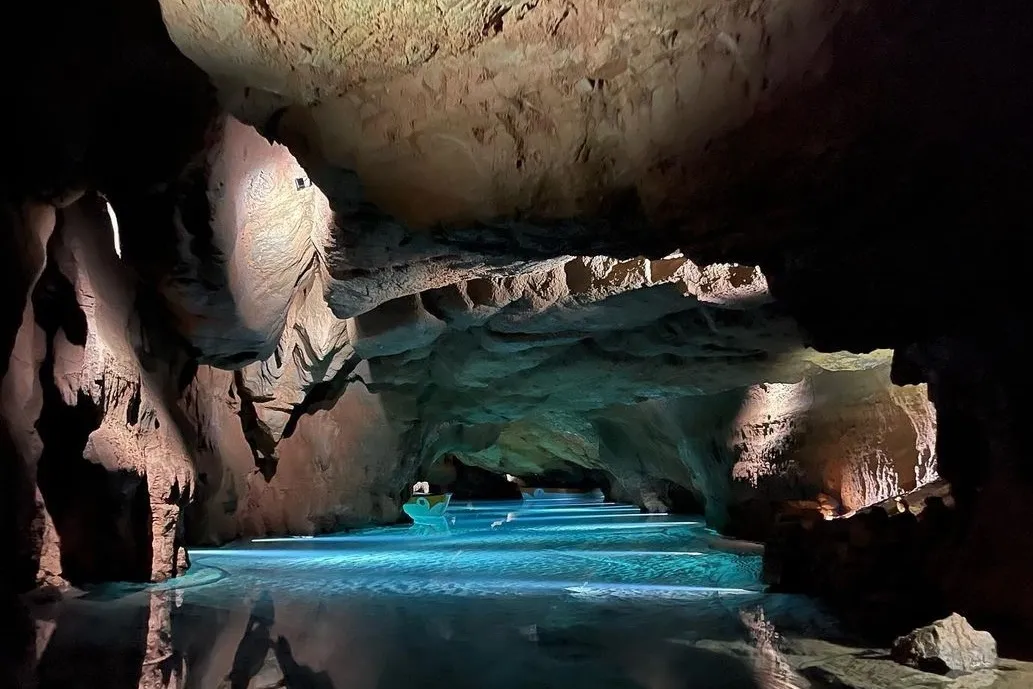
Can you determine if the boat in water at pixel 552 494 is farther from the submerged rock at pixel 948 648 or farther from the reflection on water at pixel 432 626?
the submerged rock at pixel 948 648

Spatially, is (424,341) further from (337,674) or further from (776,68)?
(776,68)

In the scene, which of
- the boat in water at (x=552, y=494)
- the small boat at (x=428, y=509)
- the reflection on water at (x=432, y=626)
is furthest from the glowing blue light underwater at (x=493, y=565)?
the boat in water at (x=552, y=494)

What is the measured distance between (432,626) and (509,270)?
224 centimetres

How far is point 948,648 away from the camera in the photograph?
3.15 meters

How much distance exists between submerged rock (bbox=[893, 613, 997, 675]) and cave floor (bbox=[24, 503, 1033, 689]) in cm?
11

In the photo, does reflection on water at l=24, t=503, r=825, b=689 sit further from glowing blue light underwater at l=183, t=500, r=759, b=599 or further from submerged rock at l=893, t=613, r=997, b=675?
submerged rock at l=893, t=613, r=997, b=675

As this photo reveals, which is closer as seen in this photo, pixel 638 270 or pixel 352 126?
pixel 352 126

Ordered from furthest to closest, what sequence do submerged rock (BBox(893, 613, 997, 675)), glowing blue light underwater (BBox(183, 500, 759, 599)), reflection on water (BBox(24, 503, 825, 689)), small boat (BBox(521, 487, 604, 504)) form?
small boat (BBox(521, 487, 604, 504))
glowing blue light underwater (BBox(183, 500, 759, 599))
submerged rock (BBox(893, 613, 997, 675))
reflection on water (BBox(24, 503, 825, 689))

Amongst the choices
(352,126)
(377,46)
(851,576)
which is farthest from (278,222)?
(851,576)


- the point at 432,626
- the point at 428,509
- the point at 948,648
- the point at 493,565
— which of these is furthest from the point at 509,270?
the point at 428,509

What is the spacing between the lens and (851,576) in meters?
4.51

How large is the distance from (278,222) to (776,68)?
3874mm

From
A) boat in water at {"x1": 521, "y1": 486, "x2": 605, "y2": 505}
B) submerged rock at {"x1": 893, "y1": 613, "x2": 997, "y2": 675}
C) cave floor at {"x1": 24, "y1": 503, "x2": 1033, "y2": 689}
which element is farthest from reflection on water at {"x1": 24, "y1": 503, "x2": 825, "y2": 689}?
boat in water at {"x1": 521, "y1": 486, "x2": 605, "y2": 505}

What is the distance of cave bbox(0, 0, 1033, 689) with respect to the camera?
2.71 m
